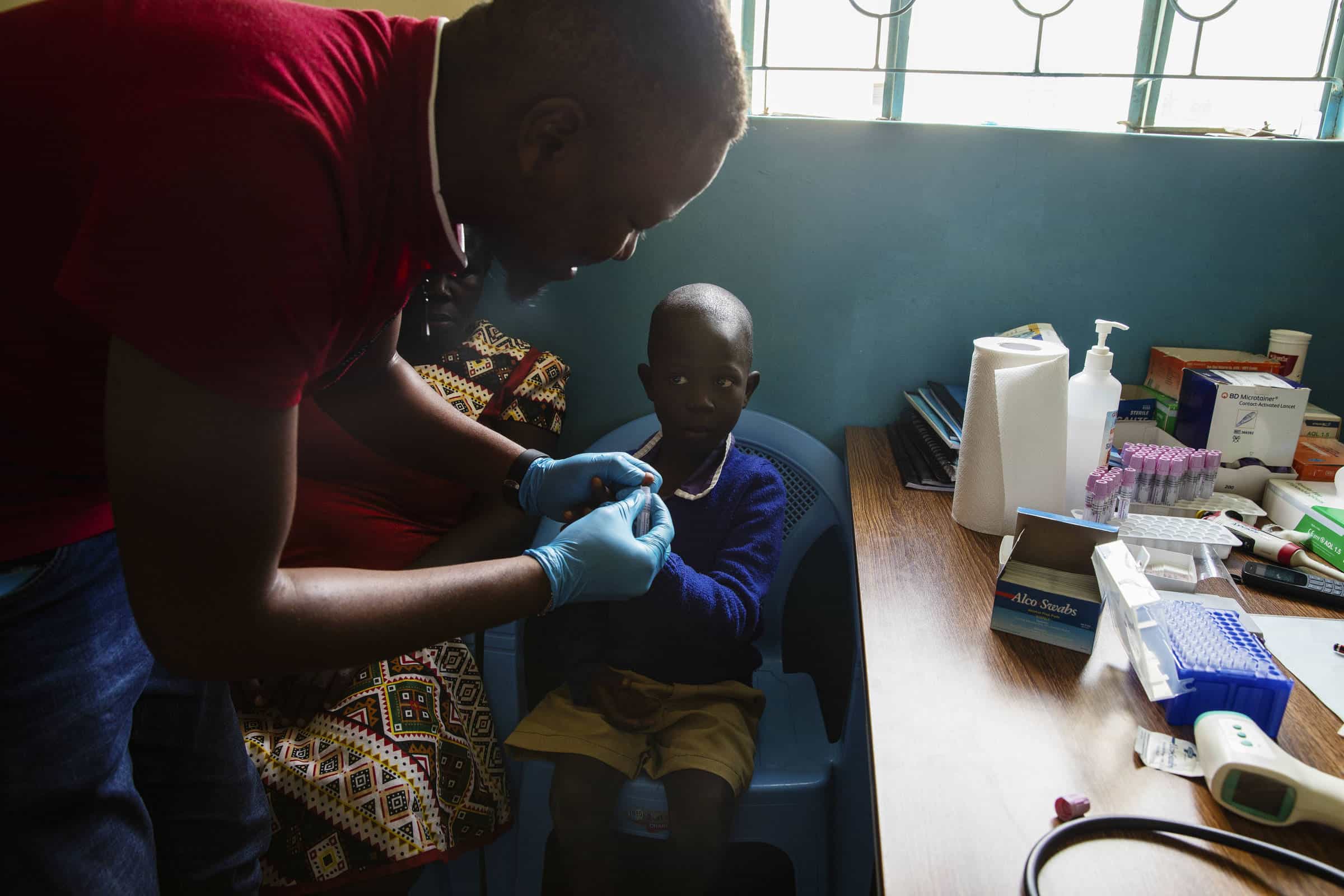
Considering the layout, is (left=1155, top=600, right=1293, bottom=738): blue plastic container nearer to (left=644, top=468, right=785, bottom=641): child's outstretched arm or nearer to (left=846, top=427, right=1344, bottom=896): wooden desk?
(left=846, top=427, right=1344, bottom=896): wooden desk

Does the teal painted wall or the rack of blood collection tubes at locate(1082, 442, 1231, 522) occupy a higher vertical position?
the teal painted wall

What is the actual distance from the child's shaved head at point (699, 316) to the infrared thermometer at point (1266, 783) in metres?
0.93

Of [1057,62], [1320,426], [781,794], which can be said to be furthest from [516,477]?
[1057,62]

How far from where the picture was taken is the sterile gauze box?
1287 millimetres

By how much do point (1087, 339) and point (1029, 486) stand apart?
0.72m

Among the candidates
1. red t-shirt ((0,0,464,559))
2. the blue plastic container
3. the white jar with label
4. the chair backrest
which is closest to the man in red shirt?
red t-shirt ((0,0,464,559))

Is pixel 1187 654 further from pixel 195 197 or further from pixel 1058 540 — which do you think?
pixel 195 197

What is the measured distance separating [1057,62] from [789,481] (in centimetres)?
105

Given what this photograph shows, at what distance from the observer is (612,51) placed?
67 centimetres

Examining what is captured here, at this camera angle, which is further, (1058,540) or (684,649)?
Answer: (684,649)

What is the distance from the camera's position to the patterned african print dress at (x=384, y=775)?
121 centimetres

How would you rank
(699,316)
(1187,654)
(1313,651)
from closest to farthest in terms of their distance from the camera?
(1187,654), (1313,651), (699,316)

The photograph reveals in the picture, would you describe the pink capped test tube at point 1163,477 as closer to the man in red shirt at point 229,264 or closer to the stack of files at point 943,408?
the stack of files at point 943,408

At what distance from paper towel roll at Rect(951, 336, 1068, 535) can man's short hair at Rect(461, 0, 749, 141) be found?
65cm
